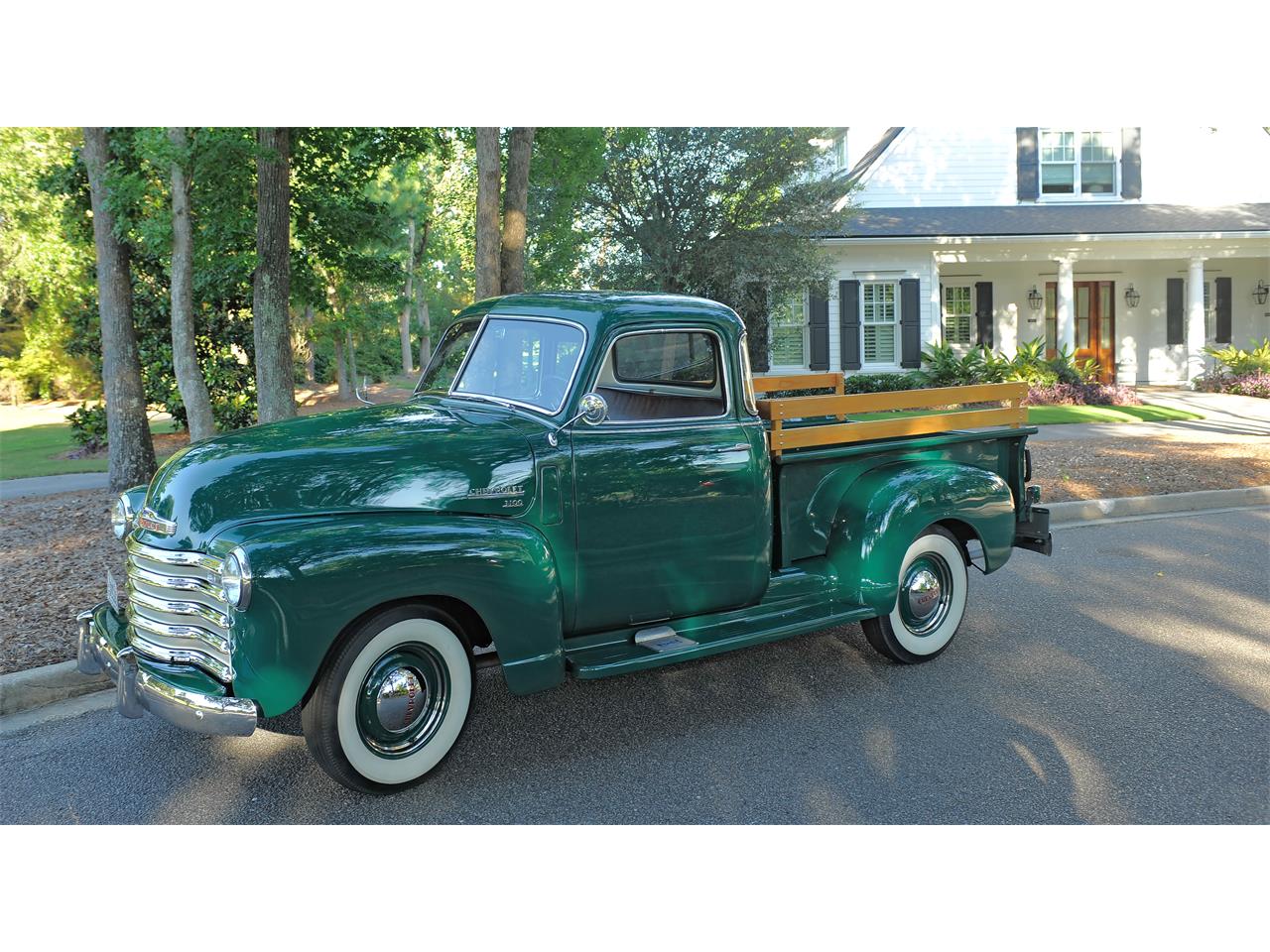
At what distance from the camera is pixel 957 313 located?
2520cm

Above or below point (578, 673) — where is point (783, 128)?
above

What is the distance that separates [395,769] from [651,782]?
106 cm

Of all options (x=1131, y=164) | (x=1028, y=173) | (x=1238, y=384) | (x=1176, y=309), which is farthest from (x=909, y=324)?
(x=1176, y=309)

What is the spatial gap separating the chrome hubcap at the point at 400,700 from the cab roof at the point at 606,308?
6.15ft

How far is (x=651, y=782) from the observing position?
4.39 metres

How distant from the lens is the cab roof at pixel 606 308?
205 inches

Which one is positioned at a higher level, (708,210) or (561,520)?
(708,210)

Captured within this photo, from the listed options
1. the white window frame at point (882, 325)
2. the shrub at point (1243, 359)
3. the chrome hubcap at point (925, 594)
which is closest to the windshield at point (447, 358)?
the chrome hubcap at point (925, 594)

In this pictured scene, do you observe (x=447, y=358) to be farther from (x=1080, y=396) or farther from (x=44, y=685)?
(x=1080, y=396)

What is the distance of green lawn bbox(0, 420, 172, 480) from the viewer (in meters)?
15.7

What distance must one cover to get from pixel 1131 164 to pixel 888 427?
2285 centimetres

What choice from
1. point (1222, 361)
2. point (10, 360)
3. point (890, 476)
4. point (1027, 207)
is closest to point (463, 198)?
point (10, 360)

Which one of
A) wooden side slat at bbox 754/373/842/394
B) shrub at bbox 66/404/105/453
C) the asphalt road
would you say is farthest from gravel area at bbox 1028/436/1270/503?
shrub at bbox 66/404/105/453

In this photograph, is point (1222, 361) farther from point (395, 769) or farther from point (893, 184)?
point (395, 769)
